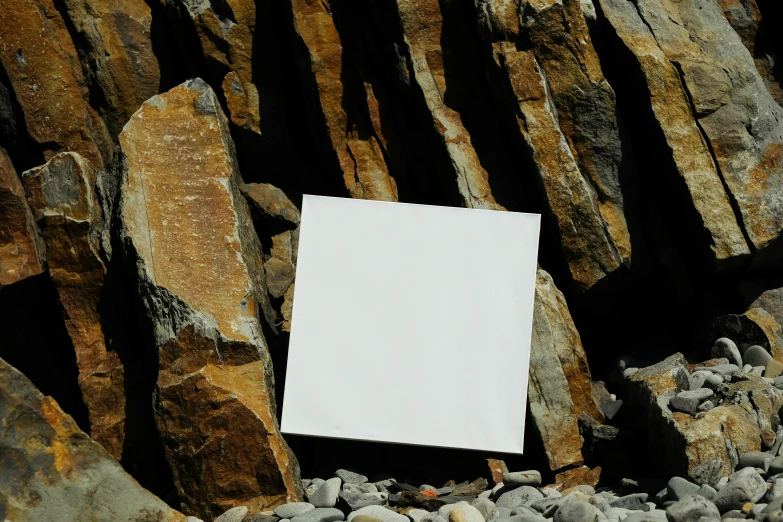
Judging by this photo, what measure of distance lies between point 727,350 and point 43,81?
5258 millimetres

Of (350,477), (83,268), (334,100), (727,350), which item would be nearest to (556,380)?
(727,350)

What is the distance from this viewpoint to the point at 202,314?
201 inches

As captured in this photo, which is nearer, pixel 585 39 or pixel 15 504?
pixel 15 504

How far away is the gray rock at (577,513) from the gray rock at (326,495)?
1.25 meters

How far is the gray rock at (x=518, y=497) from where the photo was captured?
4848 mm

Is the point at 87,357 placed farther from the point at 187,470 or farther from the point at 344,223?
the point at 344,223

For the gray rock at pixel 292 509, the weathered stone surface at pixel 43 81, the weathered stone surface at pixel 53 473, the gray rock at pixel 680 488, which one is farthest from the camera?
the weathered stone surface at pixel 43 81

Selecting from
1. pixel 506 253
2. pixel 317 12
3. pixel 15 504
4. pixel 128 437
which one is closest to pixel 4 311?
pixel 128 437

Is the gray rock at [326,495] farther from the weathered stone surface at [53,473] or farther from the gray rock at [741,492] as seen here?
the gray rock at [741,492]

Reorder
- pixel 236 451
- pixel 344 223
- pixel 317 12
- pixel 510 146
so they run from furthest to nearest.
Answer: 1. pixel 317 12
2. pixel 510 146
3. pixel 344 223
4. pixel 236 451

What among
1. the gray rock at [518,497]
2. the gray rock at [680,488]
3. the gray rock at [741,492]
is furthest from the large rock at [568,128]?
the gray rock at [741,492]

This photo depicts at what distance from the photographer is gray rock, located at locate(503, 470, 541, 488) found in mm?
4992

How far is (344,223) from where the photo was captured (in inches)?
207

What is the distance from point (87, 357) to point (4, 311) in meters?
0.96
